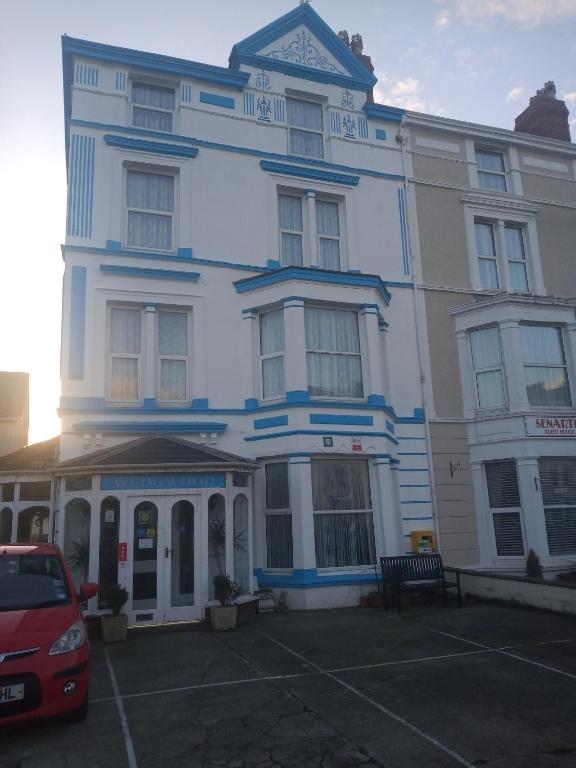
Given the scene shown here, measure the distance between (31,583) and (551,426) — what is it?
39.3 ft

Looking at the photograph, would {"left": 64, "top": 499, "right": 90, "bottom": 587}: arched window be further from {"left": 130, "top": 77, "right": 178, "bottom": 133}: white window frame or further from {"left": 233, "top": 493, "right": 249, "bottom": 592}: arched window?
{"left": 130, "top": 77, "right": 178, "bottom": 133}: white window frame

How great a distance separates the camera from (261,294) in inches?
547

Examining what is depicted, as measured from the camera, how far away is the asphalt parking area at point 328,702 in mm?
5008

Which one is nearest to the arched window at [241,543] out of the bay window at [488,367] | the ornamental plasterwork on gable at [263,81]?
the bay window at [488,367]

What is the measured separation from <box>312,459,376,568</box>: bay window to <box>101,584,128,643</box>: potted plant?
162 inches

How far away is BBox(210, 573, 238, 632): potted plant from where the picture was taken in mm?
10203

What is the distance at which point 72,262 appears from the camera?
1322cm

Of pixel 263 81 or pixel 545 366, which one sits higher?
pixel 263 81

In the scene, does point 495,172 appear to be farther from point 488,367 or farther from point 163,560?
point 163,560

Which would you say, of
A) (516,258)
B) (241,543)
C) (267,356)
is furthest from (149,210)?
(516,258)

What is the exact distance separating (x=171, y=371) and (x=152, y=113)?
6.74m

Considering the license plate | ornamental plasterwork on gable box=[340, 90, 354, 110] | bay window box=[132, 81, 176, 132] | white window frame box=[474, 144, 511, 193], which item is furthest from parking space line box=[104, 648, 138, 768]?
white window frame box=[474, 144, 511, 193]

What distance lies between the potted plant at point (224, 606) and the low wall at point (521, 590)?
463cm

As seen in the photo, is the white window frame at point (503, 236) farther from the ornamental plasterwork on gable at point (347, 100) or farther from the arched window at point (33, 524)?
the arched window at point (33, 524)
